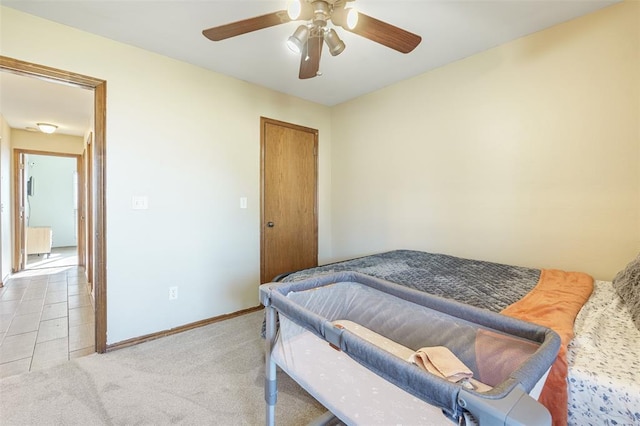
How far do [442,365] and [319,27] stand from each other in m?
1.63

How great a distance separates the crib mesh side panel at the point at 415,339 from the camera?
578 mm

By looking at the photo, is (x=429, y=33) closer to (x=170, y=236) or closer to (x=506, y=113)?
(x=506, y=113)

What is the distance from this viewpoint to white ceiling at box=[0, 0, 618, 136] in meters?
1.78

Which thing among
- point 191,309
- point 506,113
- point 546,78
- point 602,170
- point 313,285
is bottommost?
point 191,309

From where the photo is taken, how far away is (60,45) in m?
1.96

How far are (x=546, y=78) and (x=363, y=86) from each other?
1581 mm

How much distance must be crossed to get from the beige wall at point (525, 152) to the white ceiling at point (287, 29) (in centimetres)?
20

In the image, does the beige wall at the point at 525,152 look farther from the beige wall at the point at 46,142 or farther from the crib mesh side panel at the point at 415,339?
the beige wall at the point at 46,142

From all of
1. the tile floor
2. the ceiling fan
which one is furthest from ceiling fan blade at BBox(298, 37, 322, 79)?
the tile floor

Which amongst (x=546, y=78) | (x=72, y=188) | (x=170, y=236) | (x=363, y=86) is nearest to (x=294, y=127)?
(x=363, y=86)

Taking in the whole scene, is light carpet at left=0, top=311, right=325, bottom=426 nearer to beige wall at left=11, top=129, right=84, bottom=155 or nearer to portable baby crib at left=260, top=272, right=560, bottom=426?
portable baby crib at left=260, top=272, right=560, bottom=426

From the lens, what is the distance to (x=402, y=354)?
1178mm

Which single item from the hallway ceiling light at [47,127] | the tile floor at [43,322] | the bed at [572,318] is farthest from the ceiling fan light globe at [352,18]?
the hallway ceiling light at [47,127]

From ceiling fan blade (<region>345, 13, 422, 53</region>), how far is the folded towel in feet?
4.94
